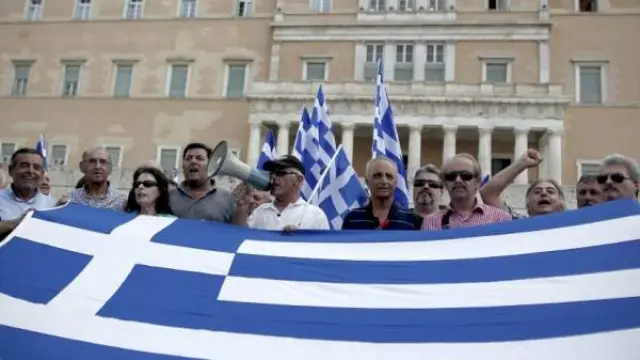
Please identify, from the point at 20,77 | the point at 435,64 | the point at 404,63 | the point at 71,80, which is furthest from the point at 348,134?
the point at 20,77

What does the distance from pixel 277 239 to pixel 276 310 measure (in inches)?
28.4

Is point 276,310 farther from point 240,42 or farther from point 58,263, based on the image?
point 240,42

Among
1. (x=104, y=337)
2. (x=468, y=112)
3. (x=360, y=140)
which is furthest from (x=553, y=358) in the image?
(x=360, y=140)

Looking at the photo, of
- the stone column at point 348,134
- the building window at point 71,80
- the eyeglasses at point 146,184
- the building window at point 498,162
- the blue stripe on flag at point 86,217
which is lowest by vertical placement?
the blue stripe on flag at point 86,217

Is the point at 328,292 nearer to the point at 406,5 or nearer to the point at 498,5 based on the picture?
the point at 406,5

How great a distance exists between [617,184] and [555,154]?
21007 mm

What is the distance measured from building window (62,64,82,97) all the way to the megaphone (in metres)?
29.1

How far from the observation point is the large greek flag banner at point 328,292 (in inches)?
107

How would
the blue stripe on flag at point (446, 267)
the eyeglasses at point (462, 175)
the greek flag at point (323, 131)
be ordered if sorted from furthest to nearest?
the greek flag at point (323, 131) → the eyeglasses at point (462, 175) → the blue stripe on flag at point (446, 267)

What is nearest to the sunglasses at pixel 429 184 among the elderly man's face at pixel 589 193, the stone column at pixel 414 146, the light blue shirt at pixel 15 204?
the elderly man's face at pixel 589 193

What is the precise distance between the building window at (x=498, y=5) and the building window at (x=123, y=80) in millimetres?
18511

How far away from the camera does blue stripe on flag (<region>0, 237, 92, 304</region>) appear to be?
10.8 feet

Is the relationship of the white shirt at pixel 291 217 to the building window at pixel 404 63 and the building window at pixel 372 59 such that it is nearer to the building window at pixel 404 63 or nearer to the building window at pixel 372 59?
the building window at pixel 404 63

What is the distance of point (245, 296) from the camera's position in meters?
3.12
